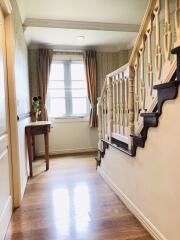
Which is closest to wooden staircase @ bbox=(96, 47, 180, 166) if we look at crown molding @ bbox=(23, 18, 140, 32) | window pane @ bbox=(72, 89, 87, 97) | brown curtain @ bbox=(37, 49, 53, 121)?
crown molding @ bbox=(23, 18, 140, 32)

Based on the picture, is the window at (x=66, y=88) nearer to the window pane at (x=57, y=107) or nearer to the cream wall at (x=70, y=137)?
the window pane at (x=57, y=107)

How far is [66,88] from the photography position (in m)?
4.98

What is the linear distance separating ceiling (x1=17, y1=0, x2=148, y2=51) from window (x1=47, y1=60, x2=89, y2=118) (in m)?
0.49

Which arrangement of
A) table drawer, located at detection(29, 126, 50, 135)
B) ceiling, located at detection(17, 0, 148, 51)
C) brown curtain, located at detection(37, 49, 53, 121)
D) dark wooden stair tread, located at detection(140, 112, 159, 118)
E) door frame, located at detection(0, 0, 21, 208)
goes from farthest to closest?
brown curtain, located at detection(37, 49, 53, 121) → table drawer, located at detection(29, 126, 50, 135) → ceiling, located at detection(17, 0, 148, 51) → door frame, located at detection(0, 0, 21, 208) → dark wooden stair tread, located at detection(140, 112, 159, 118)

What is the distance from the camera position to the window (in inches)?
193

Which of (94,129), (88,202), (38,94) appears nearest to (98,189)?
(88,202)

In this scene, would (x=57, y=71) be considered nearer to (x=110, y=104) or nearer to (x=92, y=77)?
(x=92, y=77)

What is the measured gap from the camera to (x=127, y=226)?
1996 millimetres

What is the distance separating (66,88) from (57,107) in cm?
48

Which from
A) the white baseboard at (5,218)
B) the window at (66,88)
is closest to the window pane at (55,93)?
the window at (66,88)

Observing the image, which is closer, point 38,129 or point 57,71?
point 38,129

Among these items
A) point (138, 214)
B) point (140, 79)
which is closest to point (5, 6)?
point (140, 79)

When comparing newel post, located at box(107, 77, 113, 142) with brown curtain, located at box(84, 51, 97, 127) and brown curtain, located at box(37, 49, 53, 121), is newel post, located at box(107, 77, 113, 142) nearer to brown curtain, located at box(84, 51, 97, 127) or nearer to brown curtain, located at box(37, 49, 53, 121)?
brown curtain, located at box(84, 51, 97, 127)

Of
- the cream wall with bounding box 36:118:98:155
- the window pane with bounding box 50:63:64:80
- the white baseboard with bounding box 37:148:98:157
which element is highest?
the window pane with bounding box 50:63:64:80
